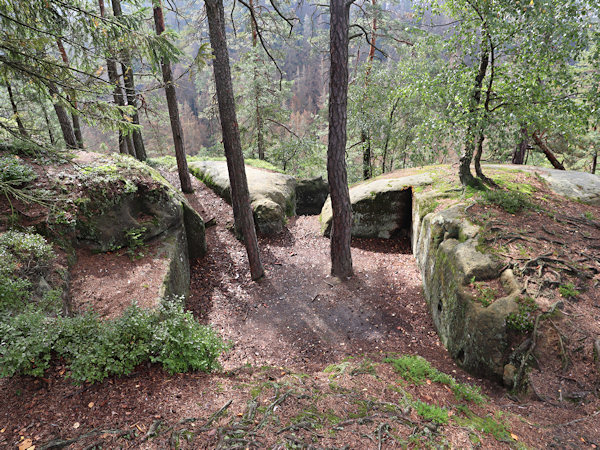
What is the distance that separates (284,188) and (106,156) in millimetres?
6839

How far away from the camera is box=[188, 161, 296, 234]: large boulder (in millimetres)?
10766

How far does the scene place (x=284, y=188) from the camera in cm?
1294

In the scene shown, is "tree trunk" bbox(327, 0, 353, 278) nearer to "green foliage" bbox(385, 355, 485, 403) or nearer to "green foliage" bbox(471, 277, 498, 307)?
"green foliage" bbox(471, 277, 498, 307)

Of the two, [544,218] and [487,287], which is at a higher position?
[544,218]

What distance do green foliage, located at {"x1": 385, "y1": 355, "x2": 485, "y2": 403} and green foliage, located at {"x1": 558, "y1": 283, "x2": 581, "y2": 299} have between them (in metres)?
2.14

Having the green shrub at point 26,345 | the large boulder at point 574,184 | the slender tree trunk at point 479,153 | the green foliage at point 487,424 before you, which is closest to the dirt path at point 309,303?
the green foliage at point 487,424

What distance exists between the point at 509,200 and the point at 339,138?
4.35 meters

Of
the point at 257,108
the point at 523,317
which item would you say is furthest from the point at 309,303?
the point at 257,108

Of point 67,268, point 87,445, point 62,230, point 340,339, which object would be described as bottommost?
point 340,339

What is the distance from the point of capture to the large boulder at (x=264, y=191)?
10.8 meters

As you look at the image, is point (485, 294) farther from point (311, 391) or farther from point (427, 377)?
point (311, 391)

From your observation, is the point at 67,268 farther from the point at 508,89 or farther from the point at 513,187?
the point at 513,187

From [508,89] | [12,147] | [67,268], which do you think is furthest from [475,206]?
[12,147]

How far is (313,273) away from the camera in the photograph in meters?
8.74
